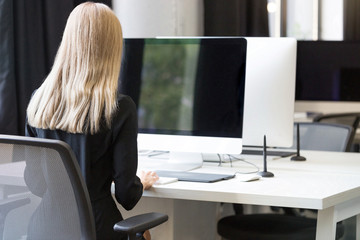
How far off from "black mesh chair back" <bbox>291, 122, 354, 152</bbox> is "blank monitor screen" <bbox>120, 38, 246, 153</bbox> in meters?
1.02

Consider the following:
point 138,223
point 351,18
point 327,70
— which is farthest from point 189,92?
point 351,18

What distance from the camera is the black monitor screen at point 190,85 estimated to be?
253cm

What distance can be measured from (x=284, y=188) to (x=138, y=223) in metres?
0.65

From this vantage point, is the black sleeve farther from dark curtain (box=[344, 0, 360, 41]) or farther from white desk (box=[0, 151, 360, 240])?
dark curtain (box=[344, 0, 360, 41])

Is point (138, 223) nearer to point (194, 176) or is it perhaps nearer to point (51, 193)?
point (51, 193)

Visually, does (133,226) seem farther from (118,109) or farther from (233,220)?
(233,220)

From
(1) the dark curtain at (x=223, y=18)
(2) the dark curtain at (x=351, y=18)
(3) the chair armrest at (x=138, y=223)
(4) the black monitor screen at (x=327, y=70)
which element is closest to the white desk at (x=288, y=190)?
(3) the chair armrest at (x=138, y=223)

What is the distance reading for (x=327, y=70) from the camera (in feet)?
15.8

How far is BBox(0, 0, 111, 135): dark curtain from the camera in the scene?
10.4ft

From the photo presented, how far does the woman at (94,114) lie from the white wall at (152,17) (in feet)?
7.20

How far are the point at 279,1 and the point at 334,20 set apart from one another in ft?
2.12

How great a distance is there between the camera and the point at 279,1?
6418mm

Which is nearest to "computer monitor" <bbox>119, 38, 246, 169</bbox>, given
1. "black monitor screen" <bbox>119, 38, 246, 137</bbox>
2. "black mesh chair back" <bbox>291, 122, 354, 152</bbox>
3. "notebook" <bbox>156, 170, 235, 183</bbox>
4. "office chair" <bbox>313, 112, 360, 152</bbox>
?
"black monitor screen" <bbox>119, 38, 246, 137</bbox>

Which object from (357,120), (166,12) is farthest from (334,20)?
(166,12)
